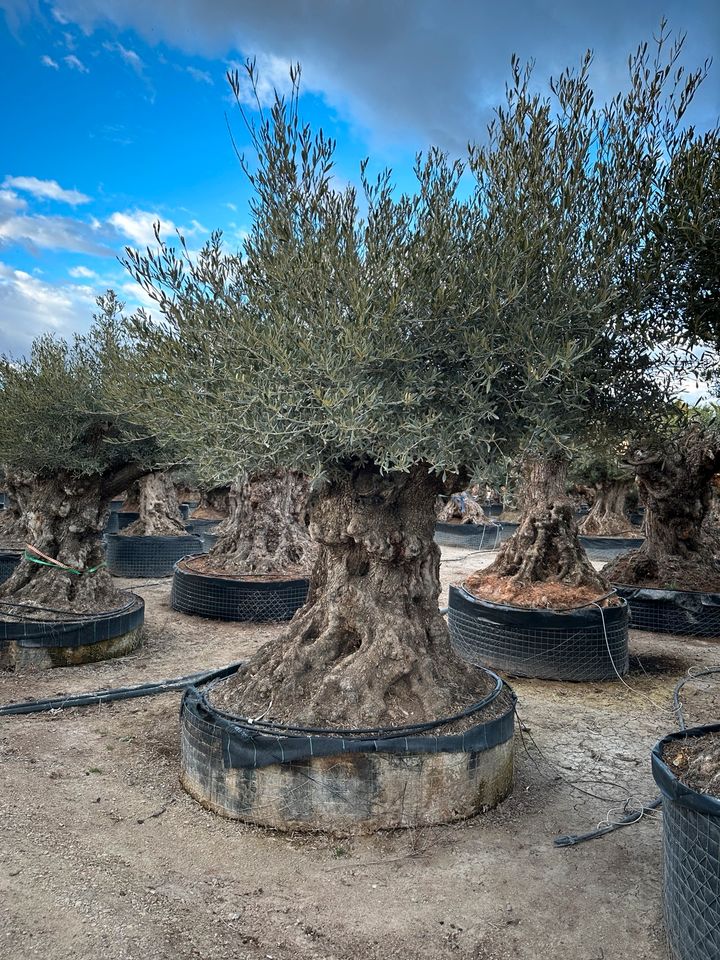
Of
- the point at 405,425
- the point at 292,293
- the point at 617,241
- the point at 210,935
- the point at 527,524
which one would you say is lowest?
the point at 210,935

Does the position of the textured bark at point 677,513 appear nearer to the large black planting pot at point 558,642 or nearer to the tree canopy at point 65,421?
the large black planting pot at point 558,642

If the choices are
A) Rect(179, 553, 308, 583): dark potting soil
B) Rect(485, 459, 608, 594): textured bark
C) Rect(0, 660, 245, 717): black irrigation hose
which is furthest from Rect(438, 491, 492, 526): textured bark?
Rect(0, 660, 245, 717): black irrigation hose

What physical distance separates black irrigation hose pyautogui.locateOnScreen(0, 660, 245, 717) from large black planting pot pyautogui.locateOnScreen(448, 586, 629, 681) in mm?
3484

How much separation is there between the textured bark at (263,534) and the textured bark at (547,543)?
4.13 metres

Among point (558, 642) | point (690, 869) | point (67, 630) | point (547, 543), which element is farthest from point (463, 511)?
point (690, 869)

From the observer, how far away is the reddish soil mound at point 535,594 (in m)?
9.05

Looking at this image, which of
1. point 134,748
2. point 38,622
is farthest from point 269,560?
point 134,748

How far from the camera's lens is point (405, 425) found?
14.0 ft

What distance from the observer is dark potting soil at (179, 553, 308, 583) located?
12109 millimetres

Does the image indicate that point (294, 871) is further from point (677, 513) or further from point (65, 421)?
point (677, 513)

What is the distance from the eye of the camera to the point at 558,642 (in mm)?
8555

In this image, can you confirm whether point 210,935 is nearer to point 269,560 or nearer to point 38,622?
point 38,622

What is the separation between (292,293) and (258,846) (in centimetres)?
369

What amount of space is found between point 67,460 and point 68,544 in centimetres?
130
